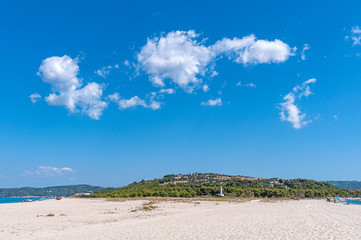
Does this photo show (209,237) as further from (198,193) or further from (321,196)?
(321,196)

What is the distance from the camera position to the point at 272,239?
1374 centimetres

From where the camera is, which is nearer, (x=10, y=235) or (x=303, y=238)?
(x=303, y=238)

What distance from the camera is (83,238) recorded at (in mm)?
15547

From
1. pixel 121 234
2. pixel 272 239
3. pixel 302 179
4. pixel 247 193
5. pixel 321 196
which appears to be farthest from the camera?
pixel 302 179

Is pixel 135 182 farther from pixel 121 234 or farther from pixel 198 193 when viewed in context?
pixel 121 234

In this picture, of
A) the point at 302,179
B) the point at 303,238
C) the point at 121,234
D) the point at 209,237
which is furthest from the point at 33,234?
the point at 302,179

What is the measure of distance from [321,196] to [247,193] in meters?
45.6

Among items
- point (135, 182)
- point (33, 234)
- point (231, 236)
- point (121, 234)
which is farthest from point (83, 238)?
point (135, 182)

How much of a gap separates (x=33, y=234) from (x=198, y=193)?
2948 inches

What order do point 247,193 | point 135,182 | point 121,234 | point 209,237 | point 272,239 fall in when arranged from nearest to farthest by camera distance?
point 272,239 → point 209,237 → point 121,234 → point 247,193 → point 135,182

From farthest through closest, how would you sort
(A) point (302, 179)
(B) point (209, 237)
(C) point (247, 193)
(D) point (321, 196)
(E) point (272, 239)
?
1. (A) point (302, 179)
2. (D) point (321, 196)
3. (C) point (247, 193)
4. (B) point (209, 237)
5. (E) point (272, 239)

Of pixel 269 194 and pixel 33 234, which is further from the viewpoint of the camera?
pixel 269 194

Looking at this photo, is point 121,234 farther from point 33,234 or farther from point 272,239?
point 272,239

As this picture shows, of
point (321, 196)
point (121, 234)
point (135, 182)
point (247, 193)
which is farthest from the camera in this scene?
point (135, 182)
